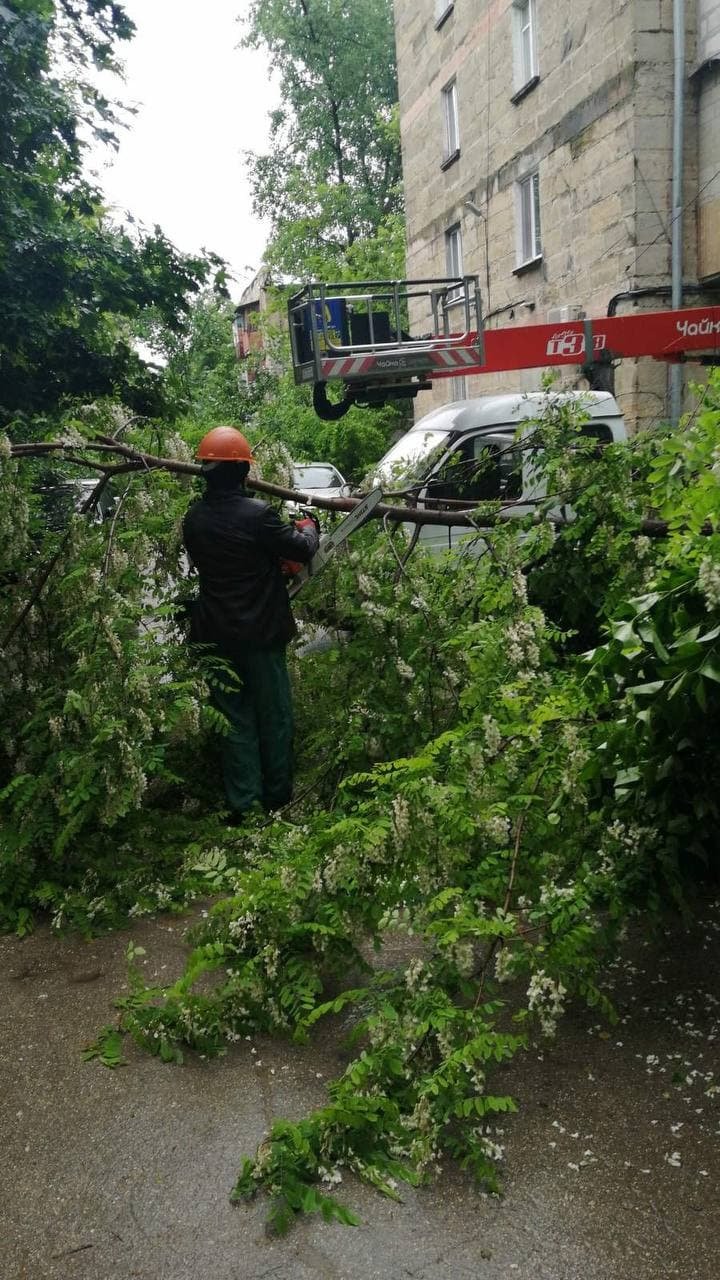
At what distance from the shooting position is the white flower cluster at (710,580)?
2633mm

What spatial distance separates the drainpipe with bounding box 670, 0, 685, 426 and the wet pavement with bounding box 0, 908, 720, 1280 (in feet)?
35.1

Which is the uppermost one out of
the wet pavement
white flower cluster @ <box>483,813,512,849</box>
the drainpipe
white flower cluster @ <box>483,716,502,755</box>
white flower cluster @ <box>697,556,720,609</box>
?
the drainpipe

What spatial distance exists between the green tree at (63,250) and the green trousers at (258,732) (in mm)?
2864

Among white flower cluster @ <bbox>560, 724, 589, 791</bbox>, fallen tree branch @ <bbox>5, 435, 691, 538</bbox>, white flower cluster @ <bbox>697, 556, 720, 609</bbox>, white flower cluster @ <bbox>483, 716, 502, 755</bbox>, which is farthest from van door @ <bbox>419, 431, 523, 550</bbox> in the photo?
white flower cluster @ <bbox>697, 556, 720, 609</bbox>

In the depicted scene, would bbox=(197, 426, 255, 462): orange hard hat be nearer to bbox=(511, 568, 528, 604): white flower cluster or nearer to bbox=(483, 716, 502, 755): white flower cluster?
bbox=(511, 568, 528, 604): white flower cluster

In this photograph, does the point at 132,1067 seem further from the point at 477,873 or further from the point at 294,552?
the point at 294,552

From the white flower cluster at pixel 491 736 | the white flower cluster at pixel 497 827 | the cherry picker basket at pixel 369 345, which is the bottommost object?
the white flower cluster at pixel 497 827

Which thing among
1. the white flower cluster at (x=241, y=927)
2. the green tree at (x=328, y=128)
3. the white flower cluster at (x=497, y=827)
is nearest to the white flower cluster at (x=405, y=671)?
the white flower cluster at (x=241, y=927)

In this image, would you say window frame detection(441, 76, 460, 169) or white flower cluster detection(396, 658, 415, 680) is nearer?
white flower cluster detection(396, 658, 415, 680)

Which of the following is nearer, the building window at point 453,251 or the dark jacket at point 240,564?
the dark jacket at point 240,564

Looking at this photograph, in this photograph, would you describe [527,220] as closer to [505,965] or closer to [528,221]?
[528,221]

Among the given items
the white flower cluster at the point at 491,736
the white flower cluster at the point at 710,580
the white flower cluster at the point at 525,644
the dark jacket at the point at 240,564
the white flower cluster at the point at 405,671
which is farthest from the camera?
the dark jacket at the point at 240,564

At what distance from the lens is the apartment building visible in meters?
13.3

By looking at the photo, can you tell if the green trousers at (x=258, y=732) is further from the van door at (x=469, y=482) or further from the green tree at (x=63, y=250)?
the green tree at (x=63, y=250)
